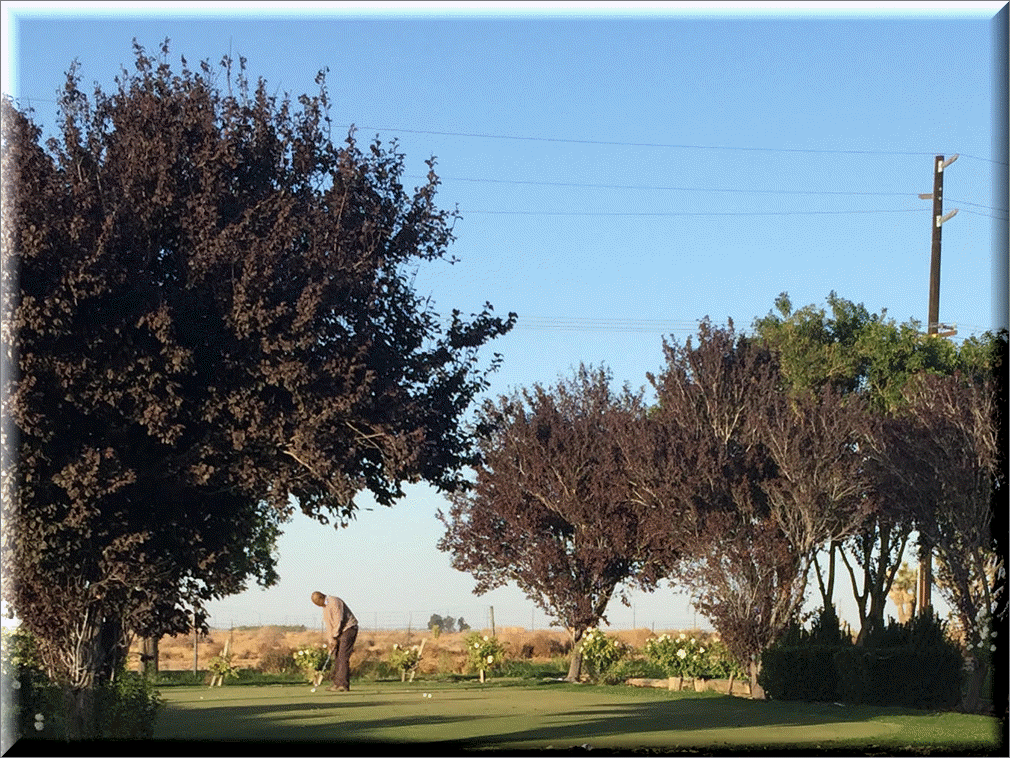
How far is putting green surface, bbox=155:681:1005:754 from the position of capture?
16938mm

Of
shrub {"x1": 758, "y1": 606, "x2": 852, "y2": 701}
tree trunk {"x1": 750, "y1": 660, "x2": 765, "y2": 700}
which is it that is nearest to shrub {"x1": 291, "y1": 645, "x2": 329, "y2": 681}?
tree trunk {"x1": 750, "y1": 660, "x2": 765, "y2": 700}

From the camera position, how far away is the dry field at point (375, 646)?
5227cm

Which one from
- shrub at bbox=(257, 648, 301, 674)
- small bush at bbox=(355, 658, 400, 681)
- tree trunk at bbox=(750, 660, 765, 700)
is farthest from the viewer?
shrub at bbox=(257, 648, 301, 674)

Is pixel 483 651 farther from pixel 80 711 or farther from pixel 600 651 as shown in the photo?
pixel 80 711

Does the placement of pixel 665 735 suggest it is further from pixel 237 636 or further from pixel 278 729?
pixel 237 636

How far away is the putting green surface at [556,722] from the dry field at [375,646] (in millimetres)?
20928

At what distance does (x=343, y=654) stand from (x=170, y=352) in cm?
1239

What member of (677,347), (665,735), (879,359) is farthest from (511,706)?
(879,359)

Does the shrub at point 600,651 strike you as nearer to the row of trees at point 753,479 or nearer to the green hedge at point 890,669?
the row of trees at point 753,479

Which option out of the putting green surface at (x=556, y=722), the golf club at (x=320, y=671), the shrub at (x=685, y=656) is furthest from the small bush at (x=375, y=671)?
the putting green surface at (x=556, y=722)

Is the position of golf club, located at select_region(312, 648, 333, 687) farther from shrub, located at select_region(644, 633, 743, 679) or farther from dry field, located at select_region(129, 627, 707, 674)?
dry field, located at select_region(129, 627, 707, 674)

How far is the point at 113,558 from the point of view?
14555mm

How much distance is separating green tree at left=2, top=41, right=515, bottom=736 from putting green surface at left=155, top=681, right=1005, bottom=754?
2.70 meters

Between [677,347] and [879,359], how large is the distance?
9726mm
